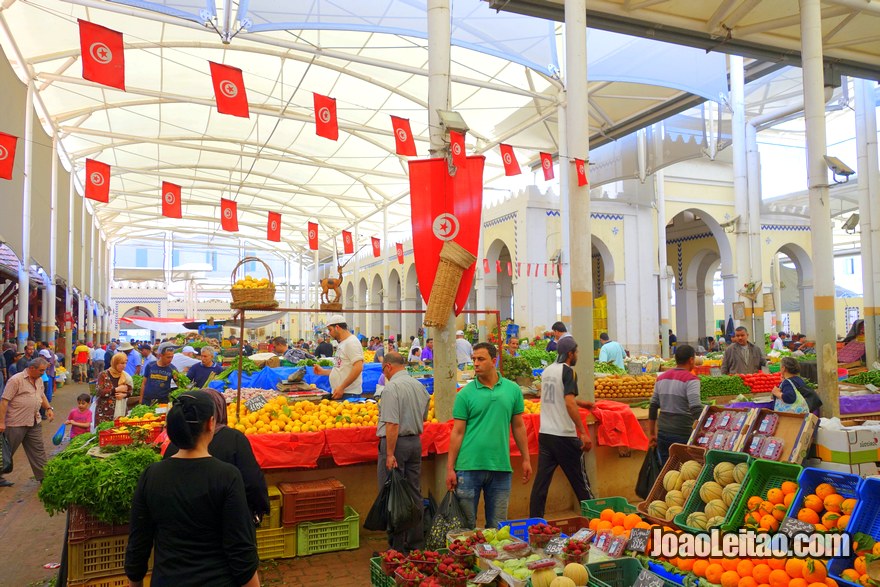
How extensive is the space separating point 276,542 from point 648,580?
2.92 metres

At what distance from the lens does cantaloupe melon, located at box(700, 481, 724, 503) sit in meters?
3.56

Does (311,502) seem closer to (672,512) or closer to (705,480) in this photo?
(672,512)

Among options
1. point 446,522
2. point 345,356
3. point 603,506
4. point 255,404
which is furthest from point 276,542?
point 603,506

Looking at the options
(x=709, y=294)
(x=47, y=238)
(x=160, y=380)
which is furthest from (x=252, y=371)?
(x=709, y=294)

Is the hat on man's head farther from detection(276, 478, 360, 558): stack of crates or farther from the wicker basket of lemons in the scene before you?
the wicker basket of lemons

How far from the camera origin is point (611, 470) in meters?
6.22

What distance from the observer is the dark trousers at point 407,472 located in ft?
14.2

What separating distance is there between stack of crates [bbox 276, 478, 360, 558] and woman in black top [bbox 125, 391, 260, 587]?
100 inches

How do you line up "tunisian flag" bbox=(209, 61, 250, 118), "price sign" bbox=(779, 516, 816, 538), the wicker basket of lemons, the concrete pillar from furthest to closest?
1. "tunisian flag" bbox=(209, 61, 250, 118)
2. the concrete pillar
3. the wicker basket of lemons
4. "price sign" bbox=(779, 516, 816, 538)

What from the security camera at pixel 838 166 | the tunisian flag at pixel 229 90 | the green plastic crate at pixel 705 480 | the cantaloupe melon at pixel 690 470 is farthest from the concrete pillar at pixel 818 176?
the tunisian flag at pixel 229 90

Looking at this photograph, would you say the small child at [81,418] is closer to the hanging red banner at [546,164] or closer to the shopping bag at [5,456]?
the shopping bag at [5,456]

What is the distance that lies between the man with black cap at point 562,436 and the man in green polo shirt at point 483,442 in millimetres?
706

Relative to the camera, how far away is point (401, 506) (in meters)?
4.20

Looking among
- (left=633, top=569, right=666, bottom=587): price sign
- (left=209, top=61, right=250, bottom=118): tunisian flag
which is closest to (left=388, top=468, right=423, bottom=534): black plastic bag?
(left=633, top=569, right=666, bottom=587): price sign
